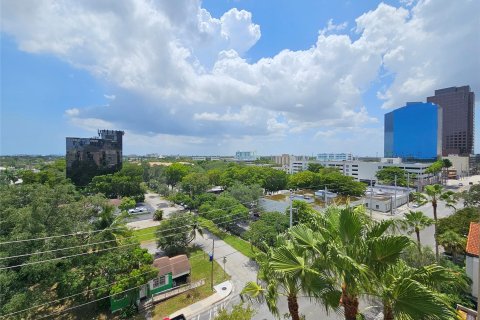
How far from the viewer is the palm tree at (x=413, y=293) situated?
2.75 meters

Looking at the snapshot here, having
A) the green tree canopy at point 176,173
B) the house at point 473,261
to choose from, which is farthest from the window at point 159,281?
the green tree canopy at point 176,173

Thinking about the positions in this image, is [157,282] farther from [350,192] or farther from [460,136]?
[460,136]

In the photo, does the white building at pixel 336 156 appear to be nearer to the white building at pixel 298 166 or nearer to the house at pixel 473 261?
the white building at pixel 298 166

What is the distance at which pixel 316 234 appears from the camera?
13.9ft

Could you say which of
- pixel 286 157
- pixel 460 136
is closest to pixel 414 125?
pixel 460 136

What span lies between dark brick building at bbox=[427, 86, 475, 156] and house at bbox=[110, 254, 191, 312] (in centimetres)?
11360

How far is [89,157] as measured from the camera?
39094mm

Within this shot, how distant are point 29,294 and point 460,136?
124 meters

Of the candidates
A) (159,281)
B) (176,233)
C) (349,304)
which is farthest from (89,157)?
(349,304)

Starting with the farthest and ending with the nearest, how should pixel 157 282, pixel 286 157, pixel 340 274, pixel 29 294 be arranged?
pixel 286 157
pixel 157 282
pixel 29 294
pixel 340 274

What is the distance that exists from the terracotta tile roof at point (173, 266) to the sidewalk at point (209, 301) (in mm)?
2349

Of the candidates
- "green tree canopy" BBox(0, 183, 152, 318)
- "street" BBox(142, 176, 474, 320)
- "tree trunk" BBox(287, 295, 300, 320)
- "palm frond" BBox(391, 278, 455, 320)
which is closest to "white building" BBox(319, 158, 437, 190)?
"street" BBox(142, 176, 474, 320)

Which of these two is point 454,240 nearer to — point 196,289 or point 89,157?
point 196,289

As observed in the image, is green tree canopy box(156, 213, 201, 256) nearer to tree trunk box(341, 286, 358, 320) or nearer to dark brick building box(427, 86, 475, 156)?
tree trunk box(341, 286, 358, 320)
